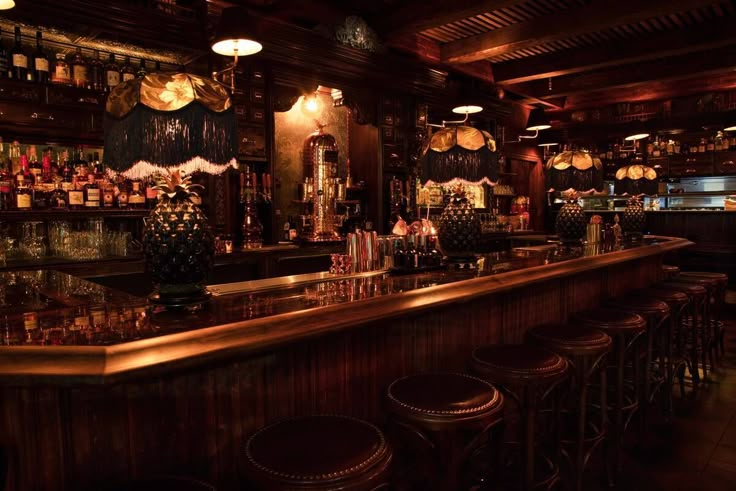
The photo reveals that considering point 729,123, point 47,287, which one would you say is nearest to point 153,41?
point 47,287

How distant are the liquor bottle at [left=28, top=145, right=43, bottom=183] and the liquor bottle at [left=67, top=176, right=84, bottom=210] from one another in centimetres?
21

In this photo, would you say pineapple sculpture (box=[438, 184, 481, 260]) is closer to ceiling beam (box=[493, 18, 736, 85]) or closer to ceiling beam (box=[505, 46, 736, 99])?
ceiling beam (box=[493, 18, 736, 85])

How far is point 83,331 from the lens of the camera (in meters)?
1.33

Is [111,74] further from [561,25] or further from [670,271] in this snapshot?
[670,271]

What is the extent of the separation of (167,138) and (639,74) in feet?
24.6

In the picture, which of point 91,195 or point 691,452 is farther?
point 91,195

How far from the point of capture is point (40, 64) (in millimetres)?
3547

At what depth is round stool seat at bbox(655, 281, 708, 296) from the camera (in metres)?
3.77

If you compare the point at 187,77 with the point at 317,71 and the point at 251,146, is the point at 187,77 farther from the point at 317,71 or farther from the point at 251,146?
the point at 317,71

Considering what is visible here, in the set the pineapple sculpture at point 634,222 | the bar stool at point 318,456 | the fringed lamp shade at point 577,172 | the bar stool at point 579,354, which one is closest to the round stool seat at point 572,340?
the bar stool at point 579,354

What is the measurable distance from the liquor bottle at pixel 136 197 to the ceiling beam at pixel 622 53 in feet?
17.8

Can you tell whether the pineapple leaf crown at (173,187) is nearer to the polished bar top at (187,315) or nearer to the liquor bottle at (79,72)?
the polished bar top at (187,315)

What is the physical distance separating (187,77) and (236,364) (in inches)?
36.6

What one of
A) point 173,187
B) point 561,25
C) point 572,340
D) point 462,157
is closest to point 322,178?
point 561,25
